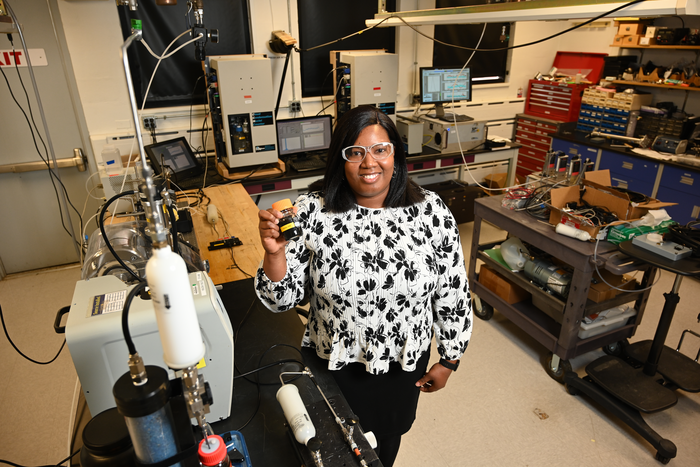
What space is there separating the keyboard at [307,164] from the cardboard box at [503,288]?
145 centimetres

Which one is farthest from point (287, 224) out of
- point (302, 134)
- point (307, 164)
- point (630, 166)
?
point (630, 166)

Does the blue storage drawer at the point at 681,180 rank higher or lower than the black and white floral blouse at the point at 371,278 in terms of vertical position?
lower

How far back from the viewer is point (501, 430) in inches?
83.9

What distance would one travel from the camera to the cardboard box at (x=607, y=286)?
2.29 metres

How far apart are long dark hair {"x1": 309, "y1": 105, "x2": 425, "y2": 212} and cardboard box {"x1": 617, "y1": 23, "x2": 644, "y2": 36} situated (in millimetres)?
4038

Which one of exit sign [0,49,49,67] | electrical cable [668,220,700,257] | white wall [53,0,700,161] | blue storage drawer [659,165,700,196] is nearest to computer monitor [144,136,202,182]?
white wall [53,0,700,161]

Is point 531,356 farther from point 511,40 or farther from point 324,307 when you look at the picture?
point 511,40

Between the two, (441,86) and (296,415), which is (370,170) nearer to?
(296,415)

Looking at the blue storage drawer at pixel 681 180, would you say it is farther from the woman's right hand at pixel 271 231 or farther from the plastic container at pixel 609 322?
the woman's right hand at pixel 271 231

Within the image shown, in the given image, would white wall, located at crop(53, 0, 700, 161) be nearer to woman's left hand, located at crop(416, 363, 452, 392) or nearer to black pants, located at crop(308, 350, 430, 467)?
black pants, located at crop(308, 350, 430, 467)

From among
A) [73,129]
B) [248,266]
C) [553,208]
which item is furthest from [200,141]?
[553,208]

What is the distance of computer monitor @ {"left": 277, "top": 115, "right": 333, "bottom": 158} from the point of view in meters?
3.39

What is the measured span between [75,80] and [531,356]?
142 inches

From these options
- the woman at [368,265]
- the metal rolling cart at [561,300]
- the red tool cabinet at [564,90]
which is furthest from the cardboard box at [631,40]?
the woman at [368,265]
